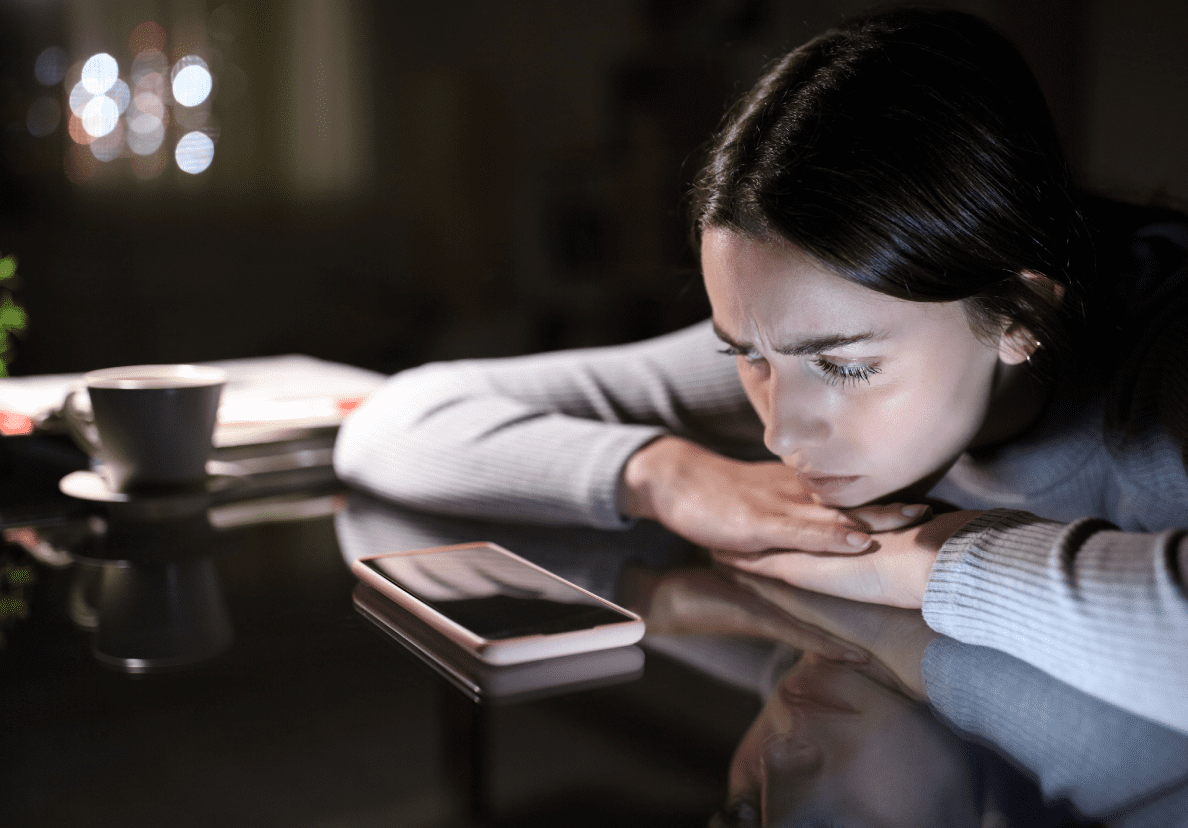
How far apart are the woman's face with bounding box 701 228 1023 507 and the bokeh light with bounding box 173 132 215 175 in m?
0.90

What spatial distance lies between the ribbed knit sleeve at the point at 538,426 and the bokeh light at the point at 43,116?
0.61m

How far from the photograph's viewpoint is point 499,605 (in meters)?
0.49

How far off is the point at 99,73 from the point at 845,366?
105 cm

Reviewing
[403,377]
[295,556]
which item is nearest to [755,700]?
[295,556]

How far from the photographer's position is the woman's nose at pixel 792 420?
1.87ft

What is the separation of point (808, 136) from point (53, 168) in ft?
3.28

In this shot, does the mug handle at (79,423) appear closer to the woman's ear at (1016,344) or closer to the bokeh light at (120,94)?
the bokeh light at (120,94)

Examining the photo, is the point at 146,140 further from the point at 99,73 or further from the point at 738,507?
the point at 738,507

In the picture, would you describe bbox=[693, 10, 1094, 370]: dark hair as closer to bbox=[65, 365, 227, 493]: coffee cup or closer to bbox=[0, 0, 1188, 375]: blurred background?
bbox=[65, 365, 227, 493]: coffee cup

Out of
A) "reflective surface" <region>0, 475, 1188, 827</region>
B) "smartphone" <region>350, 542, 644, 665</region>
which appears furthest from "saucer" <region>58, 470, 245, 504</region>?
"smartphone" <region>350, 542, 644, 665</region>

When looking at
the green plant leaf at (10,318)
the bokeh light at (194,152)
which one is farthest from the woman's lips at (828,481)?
the bokeh light at (194,152)

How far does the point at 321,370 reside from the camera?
1079mm

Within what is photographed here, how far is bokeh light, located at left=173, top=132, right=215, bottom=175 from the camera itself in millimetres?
1245

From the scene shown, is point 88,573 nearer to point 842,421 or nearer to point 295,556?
point 295,556
